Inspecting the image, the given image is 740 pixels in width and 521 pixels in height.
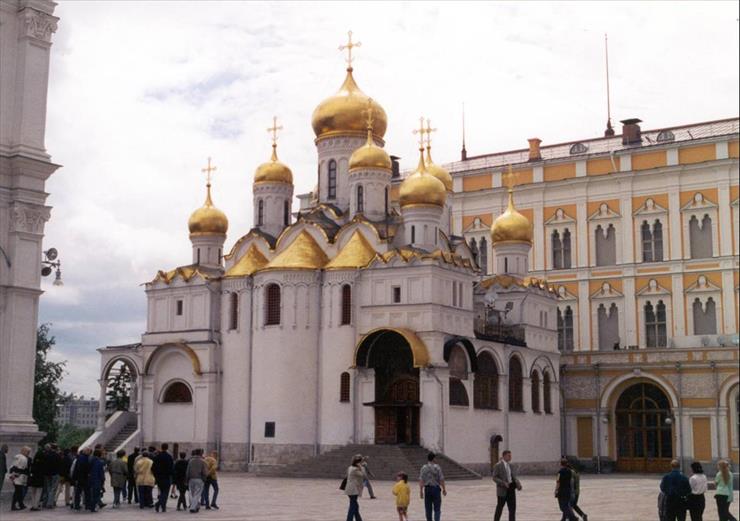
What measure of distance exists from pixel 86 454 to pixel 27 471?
1574 mm

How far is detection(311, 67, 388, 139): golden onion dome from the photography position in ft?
153

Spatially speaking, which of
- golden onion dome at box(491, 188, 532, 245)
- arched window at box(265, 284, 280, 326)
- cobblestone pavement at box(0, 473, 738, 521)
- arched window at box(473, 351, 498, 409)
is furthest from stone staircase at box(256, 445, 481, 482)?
golden onion dome at box(491, 188, 532, 245)

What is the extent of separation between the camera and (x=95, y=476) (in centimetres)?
2158

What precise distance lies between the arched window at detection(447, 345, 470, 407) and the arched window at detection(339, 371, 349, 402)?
4181 mm

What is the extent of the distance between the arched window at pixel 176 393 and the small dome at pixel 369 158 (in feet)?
39.0

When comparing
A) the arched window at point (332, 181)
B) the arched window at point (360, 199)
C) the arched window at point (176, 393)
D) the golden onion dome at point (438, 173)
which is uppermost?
the golden onion dome at point (438, 173)

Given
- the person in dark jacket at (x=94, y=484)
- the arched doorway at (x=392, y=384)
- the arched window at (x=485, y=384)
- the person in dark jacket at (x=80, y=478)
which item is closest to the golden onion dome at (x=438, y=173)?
the arched window at (x=485, y=384)

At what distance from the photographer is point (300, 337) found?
135 feet

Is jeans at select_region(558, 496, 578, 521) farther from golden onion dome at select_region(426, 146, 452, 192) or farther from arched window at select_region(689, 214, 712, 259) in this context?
arched window at select_region(689, 214, 712, 259)

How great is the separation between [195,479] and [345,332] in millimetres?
18903

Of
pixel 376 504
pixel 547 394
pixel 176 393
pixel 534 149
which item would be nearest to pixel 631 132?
pixel 534 149

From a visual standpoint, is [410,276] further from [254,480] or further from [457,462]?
[254,480]

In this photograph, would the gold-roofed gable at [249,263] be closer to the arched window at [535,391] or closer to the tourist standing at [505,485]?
the arched window at [535,391]

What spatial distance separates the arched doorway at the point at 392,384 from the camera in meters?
38.8
